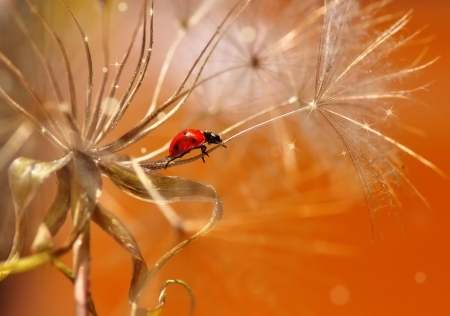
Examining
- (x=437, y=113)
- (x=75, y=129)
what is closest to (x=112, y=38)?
(x=75, y=129)

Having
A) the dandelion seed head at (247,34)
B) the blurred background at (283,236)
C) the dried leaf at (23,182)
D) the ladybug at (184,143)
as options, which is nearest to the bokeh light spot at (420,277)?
the blurred background at (283,236)

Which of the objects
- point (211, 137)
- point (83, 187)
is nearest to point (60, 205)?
point (83, 187)

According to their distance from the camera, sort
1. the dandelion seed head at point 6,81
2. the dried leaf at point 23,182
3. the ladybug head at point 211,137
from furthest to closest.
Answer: the dandelion seed head at point 6,81 < the ladybug head at point 211,137 < the dried leaf at point 23,182

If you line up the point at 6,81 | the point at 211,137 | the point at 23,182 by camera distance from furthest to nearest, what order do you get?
the point at 6,81
the point at 211,137
the point at 23,182

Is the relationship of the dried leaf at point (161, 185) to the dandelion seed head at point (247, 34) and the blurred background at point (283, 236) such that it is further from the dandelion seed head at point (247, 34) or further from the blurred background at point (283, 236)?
the dandelion seed head at point (247, 34)

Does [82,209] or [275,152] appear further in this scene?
[275,152]

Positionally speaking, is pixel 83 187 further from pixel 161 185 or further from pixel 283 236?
pixel 283 236

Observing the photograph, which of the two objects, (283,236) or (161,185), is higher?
(283,236)

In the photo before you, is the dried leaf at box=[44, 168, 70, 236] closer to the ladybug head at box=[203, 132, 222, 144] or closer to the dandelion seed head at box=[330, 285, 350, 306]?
the ladybug head at box=[203, 132, 222, 144]

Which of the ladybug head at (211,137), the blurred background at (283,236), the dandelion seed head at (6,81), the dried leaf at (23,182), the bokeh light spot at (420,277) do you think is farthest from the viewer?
the bokeh light spot at (420,277)

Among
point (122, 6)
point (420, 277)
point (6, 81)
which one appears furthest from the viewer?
point (420, 277)
